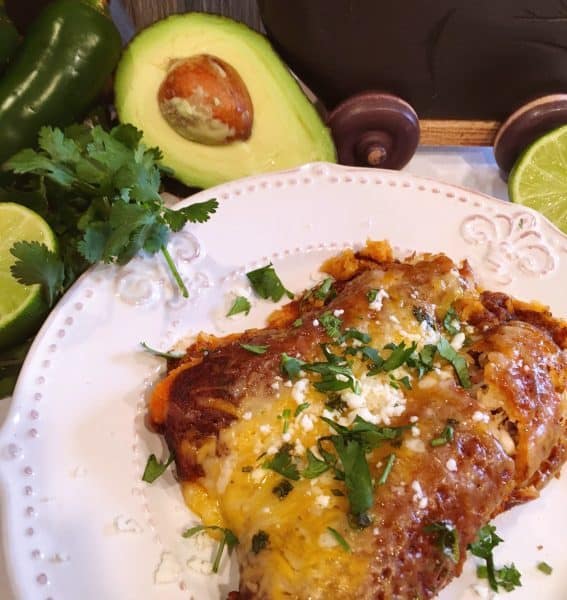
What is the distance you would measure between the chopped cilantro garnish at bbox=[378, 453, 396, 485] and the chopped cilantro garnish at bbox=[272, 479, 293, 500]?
7.5 inches

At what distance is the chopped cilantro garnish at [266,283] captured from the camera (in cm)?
188

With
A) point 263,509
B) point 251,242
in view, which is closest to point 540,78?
point 251,242

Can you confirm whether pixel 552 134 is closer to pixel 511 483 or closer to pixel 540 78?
pixel 540 78

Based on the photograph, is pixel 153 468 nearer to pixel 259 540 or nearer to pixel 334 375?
pixel 259 540

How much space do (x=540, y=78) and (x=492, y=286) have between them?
2.46 ft

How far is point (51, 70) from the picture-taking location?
2.07 m

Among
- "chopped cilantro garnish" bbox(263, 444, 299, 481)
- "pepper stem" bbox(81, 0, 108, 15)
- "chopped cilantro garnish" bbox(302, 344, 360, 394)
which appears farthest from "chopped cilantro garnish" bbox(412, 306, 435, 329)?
"pepper stem" bbox(81, 0, 108, 15)

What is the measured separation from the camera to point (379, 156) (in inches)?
86.5

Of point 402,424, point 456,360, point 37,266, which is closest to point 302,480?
point 402,424

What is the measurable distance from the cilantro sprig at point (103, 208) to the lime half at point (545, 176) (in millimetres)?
1033

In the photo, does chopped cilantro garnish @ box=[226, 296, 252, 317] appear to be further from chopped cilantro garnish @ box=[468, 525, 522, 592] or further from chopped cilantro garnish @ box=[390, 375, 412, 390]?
chopped cilantro garnish @ box=[468, 525, 522, 592]

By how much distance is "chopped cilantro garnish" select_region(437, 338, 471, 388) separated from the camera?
1552 mm

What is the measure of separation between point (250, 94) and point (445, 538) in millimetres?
1405

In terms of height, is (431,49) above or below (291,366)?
above
